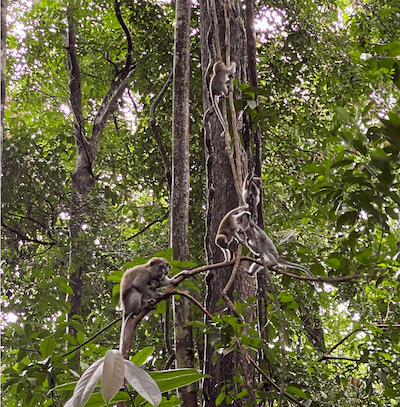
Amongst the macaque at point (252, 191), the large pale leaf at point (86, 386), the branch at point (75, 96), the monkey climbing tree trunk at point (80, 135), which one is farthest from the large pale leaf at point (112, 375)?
the branch at point (75, 96)

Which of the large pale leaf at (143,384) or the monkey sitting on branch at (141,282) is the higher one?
the monkey sitting on branch at (141,282)

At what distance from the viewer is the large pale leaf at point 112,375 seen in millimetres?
561

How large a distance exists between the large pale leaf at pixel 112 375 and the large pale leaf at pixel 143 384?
28mm

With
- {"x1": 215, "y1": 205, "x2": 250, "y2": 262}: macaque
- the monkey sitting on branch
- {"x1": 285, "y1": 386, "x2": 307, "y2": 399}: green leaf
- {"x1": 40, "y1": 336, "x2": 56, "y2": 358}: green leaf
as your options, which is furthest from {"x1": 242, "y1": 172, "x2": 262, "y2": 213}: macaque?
{"x1": 40, "y1": 336, "x2": 56, "y2": 358}: green leaf

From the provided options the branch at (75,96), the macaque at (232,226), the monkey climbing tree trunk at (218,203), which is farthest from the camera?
the branch at (75,96)

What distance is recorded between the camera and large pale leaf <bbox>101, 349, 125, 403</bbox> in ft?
1.84

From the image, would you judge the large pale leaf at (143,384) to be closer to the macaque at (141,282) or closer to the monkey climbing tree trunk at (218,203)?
the macaque at (141,282)

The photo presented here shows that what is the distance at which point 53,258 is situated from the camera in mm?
4691

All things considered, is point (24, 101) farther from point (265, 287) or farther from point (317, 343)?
point (265, 287)

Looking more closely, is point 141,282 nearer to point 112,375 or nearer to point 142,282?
point 142,282

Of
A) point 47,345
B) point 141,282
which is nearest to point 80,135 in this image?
point 141,282

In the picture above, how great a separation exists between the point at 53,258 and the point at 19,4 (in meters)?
3.11

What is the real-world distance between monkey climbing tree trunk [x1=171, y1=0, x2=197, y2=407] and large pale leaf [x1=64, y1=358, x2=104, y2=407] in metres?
1.11

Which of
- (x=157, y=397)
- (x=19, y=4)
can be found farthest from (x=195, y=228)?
(x=19, y=4)
